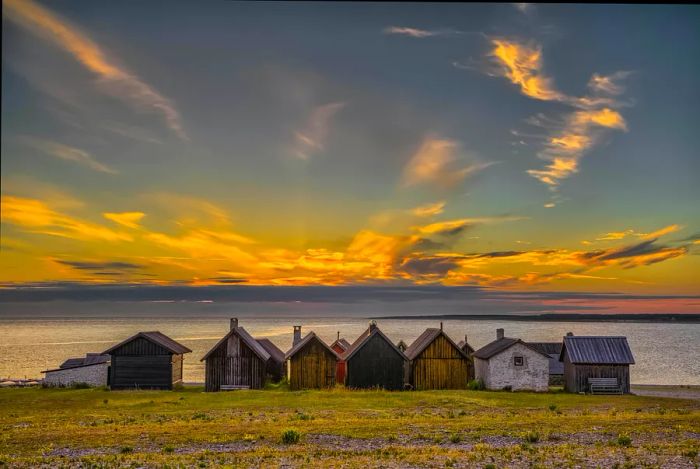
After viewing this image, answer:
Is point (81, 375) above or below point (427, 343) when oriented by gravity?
below

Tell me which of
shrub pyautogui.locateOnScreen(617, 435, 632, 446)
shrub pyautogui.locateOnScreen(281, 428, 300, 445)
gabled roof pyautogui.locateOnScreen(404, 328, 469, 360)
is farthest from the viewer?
gabled roof pyautogui.locateOnScreen(404, 328, 469, 360)

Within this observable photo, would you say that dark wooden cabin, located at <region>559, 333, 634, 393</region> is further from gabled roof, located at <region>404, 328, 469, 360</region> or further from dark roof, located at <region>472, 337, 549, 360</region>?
gabled roof, located at <region>404, 328, 469, 360</region>

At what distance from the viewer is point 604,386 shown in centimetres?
5506

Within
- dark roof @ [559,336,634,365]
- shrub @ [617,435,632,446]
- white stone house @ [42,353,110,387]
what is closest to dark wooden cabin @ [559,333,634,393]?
dark roof @ [559,336,634,365]

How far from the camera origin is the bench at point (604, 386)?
2164 inches

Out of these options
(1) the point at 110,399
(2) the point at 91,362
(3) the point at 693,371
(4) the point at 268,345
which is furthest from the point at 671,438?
(3) the point at 693,371

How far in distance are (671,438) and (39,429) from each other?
27.6m

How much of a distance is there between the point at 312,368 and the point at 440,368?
11367mm

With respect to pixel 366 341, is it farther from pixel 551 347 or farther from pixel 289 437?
pixel 551 347

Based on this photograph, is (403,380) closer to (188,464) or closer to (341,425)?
(341,425)

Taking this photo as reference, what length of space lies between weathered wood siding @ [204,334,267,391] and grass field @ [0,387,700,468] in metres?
9.32

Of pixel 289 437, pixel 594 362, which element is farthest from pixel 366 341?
pixel 289 437

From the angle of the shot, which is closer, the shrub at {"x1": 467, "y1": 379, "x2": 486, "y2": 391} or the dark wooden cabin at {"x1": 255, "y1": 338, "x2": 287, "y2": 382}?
the shrub at {"x1": 467, "y1": 379, "x2": 486, "y2": 391}

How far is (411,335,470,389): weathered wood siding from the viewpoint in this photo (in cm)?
5647
